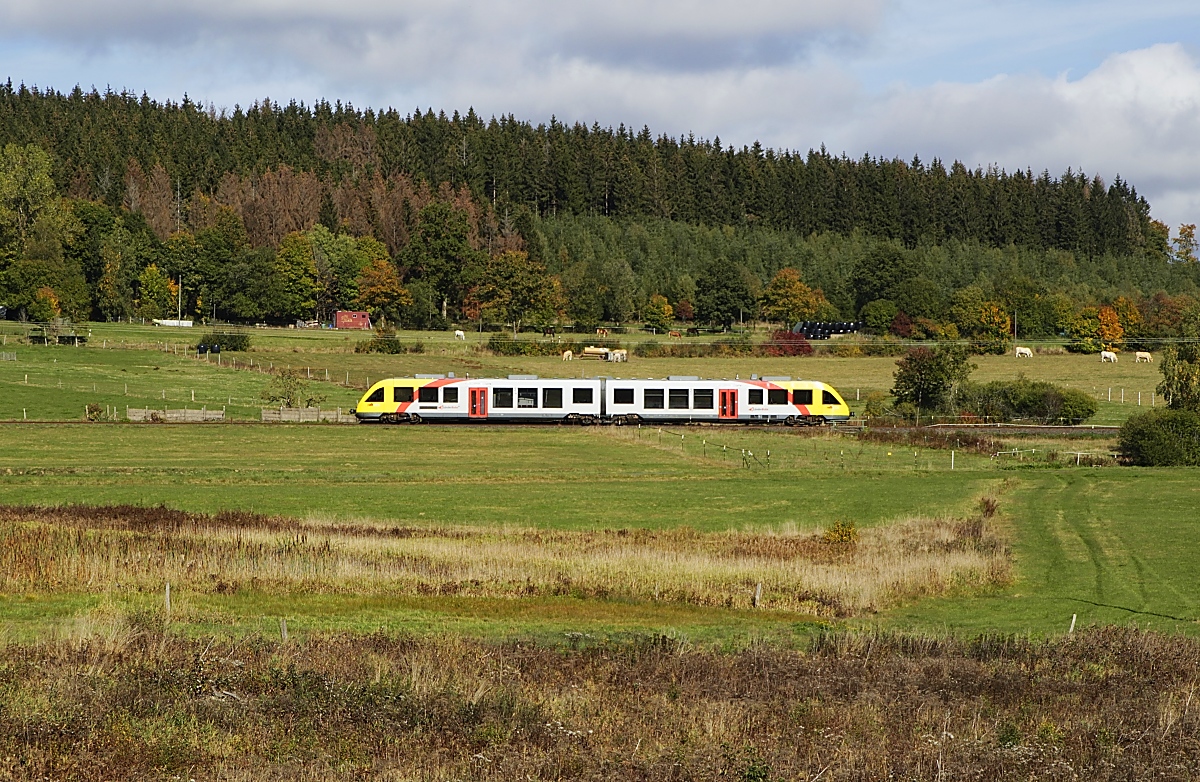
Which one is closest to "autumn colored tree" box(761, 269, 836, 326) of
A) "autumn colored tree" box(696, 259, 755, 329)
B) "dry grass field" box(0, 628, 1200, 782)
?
"autumn colored tree" box(696, 259, 755, 329)

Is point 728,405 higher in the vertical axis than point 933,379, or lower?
lower

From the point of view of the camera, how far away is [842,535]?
119ft

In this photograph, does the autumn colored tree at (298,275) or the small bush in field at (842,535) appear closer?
the small bush in field at (842,535)

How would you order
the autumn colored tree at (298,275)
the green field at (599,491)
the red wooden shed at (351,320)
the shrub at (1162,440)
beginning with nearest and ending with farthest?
the green field at (599,491) < the shrub at (1162,440) < the red wooden shed at (351,320) < the autumn colored tree at (298,275)

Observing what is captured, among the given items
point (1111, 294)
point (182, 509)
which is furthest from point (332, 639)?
point (1111, 294)

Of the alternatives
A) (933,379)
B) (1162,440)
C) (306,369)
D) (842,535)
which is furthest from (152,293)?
(842,535)

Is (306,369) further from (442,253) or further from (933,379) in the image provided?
(442,253)

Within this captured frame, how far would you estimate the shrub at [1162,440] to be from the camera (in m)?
58.3

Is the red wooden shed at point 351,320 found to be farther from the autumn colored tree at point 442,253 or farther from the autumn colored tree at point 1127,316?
the autumn colored tree at point 1127,316

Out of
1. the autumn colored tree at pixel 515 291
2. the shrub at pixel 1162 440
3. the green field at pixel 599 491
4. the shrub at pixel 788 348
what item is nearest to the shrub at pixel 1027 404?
the green field at pixel 599 491

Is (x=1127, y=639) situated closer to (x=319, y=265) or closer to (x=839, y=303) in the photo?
(x=319, y=265)

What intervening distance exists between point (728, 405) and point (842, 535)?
42.3 meters

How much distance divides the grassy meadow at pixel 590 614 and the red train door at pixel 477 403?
1595 cm

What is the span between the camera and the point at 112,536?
3108 cm
